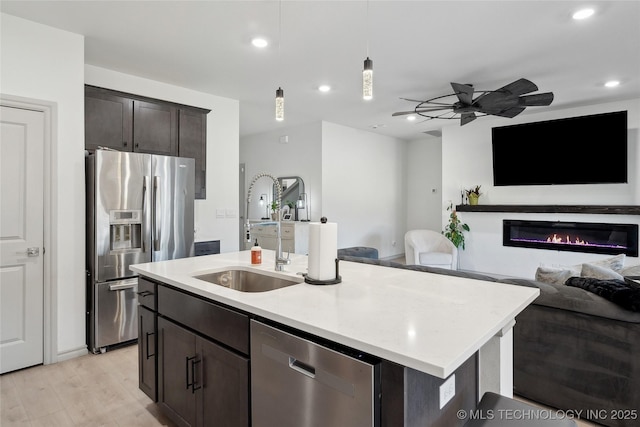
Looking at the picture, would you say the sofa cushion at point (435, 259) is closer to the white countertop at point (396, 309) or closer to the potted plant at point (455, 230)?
the potted plant at point (455, 230)

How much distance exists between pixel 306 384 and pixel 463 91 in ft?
11.1

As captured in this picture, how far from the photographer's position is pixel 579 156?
505 cm

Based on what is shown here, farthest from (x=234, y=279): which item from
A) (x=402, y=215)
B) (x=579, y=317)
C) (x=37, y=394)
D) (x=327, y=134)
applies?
(x=402, y=215)

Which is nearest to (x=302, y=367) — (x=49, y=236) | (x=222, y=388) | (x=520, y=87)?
(x=222, y=388)

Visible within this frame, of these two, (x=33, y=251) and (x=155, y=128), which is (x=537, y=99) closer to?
(x=155, y=128)

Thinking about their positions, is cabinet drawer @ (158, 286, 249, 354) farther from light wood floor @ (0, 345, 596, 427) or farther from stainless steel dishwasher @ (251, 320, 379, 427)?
light wood floor @ (0, 345, 596, 427)

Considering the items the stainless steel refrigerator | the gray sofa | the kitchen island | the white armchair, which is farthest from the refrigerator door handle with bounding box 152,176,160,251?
the white armchair

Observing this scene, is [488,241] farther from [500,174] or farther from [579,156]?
[579,156]

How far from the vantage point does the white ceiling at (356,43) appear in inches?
104

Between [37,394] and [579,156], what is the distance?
6.55 metres

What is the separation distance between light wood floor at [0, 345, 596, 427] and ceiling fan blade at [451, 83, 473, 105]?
114 inches

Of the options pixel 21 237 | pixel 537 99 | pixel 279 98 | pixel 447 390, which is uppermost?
pixel 537 99

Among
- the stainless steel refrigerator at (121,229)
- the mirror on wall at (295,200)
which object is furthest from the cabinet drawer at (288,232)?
the stainless steel refrigerator at (121,229)

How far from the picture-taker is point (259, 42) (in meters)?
3.15
